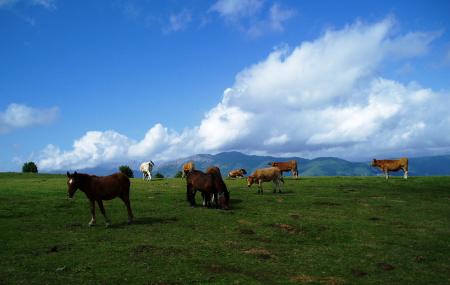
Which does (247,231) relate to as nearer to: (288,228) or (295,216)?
(288,228)

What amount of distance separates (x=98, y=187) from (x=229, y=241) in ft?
26.4

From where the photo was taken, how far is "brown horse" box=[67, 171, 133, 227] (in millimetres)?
20767

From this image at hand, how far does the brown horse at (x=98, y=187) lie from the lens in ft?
68.1

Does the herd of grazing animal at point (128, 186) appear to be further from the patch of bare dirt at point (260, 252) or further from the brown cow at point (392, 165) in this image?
the brown cow at point (392, 165)

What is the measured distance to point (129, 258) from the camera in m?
15.0

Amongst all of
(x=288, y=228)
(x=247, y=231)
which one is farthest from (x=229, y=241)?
(x=288, y=228)

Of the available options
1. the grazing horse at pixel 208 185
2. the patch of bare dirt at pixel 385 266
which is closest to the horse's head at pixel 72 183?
the grazing horse at pixel 208 185

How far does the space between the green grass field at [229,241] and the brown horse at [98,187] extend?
1336mm

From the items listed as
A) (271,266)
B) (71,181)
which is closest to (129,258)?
(271,266)

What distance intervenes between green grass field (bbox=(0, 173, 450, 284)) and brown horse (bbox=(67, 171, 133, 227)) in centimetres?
134

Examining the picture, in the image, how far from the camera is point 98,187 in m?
21.4

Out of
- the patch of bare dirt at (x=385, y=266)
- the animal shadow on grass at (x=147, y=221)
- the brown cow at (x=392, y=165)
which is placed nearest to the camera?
the patch of bare dirt at (x=385, y=266)

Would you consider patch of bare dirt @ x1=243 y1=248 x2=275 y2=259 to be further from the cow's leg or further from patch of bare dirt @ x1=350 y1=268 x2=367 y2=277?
the cow's leg

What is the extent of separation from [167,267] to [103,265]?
2.29 metres
